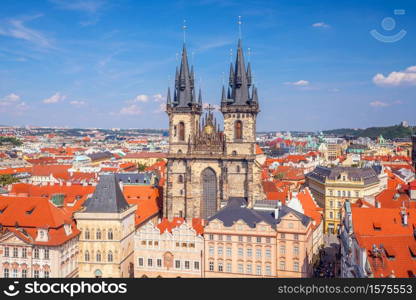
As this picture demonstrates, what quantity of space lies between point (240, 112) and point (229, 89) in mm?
5817

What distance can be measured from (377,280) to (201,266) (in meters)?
36.2

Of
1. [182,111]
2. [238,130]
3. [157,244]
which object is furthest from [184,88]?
[157,244]

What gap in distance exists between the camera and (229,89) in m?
92.4

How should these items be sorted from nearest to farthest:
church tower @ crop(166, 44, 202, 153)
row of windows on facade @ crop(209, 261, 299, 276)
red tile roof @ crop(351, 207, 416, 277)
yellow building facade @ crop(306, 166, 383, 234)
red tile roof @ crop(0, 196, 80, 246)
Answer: red tile roof @ crop(351, 207, 416, 277), red tile roof @ crop(0, 196, 80, 246), row of windows on facade @ crop(209, 261, 299, 276), church tower @ crop(166, 44, 202, 153), yellow building facade @ crop(306, 166, 383, 234)

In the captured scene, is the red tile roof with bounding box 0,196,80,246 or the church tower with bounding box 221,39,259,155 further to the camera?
the church tower with bounding box 221,39,259,155

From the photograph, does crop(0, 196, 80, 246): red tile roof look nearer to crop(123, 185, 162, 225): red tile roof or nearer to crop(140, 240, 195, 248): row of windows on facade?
crop(140, 240, 195, 248): row of windows on facade

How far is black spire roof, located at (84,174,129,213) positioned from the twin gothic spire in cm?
2741

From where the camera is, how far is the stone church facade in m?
89.4

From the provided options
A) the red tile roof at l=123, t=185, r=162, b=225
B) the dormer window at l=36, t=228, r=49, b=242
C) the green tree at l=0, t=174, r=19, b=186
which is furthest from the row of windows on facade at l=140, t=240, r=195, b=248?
the green tree at l=0, t=174, r=19, b=186

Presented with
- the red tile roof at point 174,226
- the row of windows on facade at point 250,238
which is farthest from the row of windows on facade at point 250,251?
the red tile roof at point 174,226

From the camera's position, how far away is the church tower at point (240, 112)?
3529 inches

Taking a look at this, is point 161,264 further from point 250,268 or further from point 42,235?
point 42,235

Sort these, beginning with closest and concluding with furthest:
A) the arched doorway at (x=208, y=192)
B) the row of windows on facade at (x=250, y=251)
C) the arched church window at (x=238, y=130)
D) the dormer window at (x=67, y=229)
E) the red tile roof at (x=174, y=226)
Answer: the row of windows on facade at (x=250, y=251) < the dormer window at (x=67, y=229) < the red tile roof at (x=174, y=226) < the arched church window at (x=238, y=130) < the arched doorway at (x=208, y=192)

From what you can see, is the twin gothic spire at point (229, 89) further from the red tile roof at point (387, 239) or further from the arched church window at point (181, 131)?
the red tile roof at point (387, 239)
